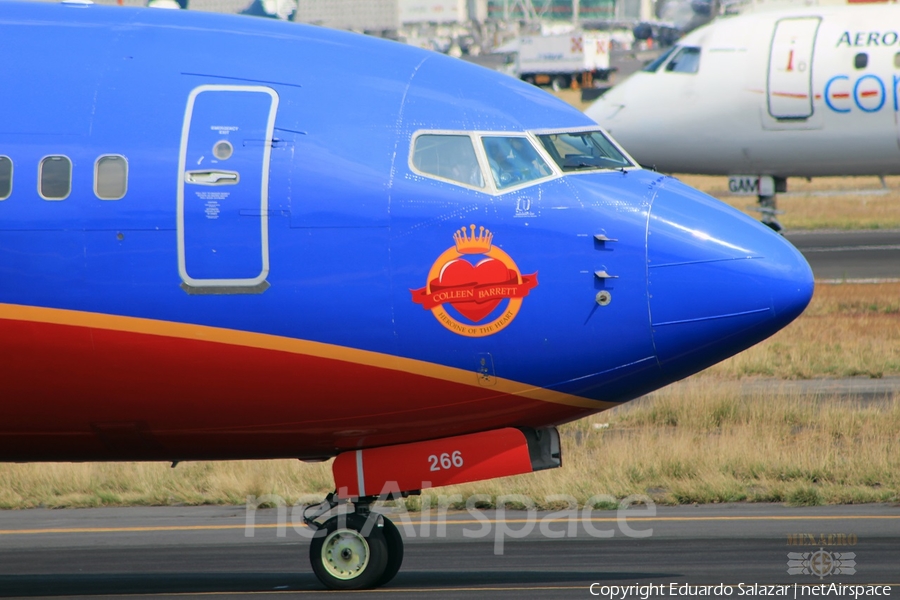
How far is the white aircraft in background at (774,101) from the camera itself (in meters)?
26.5

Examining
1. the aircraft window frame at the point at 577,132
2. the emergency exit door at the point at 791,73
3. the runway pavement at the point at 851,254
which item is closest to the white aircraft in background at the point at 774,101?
the emergency exit door at the point at 791,73

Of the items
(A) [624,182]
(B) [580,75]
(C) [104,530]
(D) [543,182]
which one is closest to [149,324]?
(D) [543,182]

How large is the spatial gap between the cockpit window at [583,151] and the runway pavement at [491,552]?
3116mm

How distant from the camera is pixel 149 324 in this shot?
865 cm

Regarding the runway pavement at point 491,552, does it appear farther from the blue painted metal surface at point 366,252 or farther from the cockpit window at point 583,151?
the cockpit window at point 583,151

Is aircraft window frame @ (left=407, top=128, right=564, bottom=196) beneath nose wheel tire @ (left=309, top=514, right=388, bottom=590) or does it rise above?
above

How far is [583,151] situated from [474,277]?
4.55 feet

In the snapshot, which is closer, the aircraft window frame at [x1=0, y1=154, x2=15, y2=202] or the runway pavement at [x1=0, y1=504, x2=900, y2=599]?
the aircraft window frame at [x1=0, y1=154, x2=15, y2=202]

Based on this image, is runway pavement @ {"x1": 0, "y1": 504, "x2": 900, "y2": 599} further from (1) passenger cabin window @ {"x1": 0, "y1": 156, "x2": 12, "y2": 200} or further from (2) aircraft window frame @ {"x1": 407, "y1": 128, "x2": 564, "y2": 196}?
(1) passenger cabin window @ {"x1": 0, "y1": 156, "x2": 12, "y2": 200}

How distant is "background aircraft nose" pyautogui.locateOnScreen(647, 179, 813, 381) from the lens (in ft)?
28.1

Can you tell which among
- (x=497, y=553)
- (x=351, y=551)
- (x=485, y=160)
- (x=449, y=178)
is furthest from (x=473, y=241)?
(x=497, y=553)

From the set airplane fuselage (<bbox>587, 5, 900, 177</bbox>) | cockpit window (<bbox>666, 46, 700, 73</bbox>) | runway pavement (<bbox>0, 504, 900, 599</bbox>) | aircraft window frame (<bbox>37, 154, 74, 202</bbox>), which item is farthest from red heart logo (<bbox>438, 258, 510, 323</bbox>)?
cockpit window (<bbox>666, 46, 700, 73</bbox>)

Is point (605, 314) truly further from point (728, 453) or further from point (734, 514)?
point (728, 453)

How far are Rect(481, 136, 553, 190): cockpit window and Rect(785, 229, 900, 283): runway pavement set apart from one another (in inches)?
787
